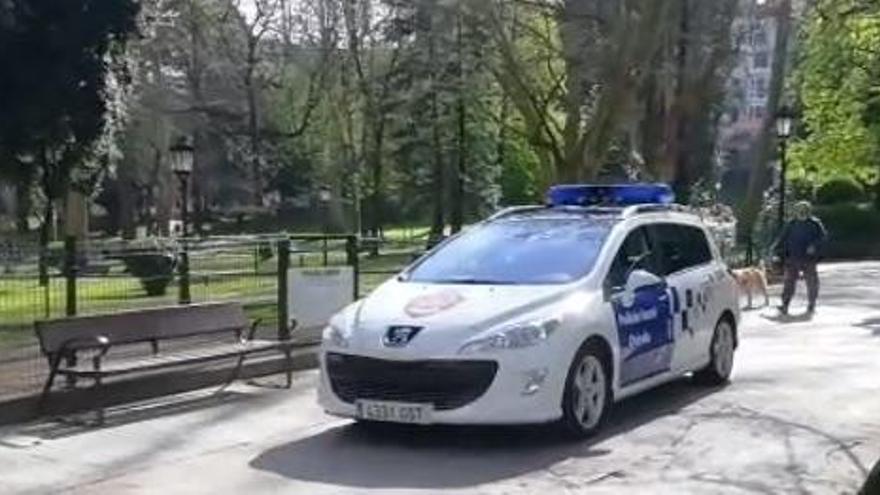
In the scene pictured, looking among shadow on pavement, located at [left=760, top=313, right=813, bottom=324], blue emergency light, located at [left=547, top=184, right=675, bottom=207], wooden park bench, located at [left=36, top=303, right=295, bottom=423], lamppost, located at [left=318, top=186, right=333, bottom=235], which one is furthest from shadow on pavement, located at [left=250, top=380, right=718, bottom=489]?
lamppost, located at [left=318, top=186, right=333, bottom=235]

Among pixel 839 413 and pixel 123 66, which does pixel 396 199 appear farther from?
pixel 839 413

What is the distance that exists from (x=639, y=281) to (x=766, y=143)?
125 feet

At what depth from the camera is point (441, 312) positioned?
9828 millimetres

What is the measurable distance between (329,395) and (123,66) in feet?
62.5

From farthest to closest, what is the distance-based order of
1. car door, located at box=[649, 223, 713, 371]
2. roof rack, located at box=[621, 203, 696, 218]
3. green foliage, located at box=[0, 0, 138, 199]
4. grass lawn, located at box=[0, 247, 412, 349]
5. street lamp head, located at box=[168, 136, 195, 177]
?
street lamp head, located at box=[168, 136, 195, 177] < green foliage, located at box=[0, 0, 138, 199] < grass lawn, located at box=[0, 247, 412, 349] < car door, located at box=[649, 223, 713, 371] < roof rack, located at box=[621, 203, 696, 218]

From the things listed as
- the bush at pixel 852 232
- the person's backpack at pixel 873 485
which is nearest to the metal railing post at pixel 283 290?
the person's backpack at pixel 873 485

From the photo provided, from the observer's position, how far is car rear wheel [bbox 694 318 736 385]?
42.0 feet

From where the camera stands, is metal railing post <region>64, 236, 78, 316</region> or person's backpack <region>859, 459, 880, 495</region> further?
metal railing post <region>64, 236, 78, 316</region>

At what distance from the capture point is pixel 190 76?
5884 centimetres

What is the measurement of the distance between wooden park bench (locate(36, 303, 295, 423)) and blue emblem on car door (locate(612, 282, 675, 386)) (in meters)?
3.53

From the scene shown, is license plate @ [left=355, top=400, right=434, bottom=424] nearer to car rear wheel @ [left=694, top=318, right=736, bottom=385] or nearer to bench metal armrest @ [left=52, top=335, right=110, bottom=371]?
bench metal armrest @ [left=52, top=335, right=110, bottom=371]

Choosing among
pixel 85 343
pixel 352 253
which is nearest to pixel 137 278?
pixel 352 253

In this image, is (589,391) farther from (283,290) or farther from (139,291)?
(139,291)

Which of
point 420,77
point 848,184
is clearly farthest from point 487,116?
point 848,184
